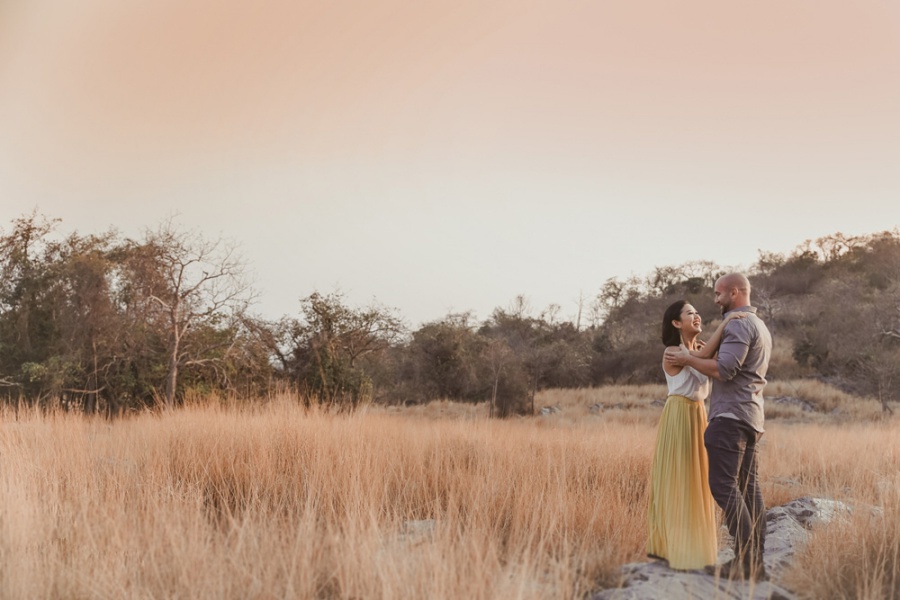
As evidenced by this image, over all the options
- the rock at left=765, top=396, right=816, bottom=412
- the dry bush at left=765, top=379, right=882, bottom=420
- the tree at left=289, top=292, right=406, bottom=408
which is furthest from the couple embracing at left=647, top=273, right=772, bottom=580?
the rock at left=765, top=396, right=816, bottom=412

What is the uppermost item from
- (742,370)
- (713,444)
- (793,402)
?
(742,370)

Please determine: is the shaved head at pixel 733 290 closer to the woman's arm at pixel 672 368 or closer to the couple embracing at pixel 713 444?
the couple embracing at pixel 713 444

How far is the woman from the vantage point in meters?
4.82

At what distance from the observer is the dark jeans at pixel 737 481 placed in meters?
4.71

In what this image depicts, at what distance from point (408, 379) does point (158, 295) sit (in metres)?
16.2

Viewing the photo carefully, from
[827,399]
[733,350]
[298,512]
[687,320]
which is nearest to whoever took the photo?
[733,350]

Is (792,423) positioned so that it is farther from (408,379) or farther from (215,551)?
(215,551)

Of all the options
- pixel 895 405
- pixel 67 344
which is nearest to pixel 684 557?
pixel 67 344

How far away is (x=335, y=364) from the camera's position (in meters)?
17.8

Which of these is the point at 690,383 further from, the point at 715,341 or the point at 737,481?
the point at 737,481

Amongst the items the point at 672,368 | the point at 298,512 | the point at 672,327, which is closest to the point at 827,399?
the point at 672,327

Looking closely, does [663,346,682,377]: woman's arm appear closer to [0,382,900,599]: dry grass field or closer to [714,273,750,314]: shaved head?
[714,273,750,314]: shaved head

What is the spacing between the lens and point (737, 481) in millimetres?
4902

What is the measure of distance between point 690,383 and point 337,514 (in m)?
3.15
